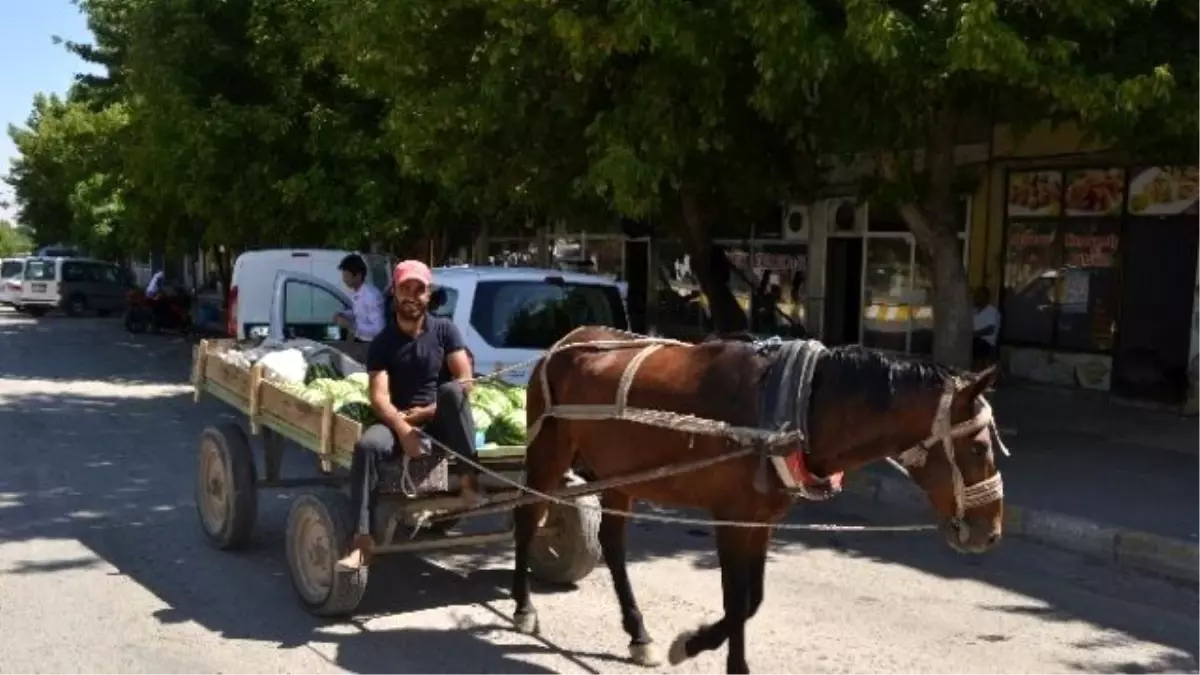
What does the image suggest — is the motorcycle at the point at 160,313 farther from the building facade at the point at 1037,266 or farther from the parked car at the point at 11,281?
the building facade at the point at 1037,266

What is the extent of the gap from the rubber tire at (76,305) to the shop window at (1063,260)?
1219 inches

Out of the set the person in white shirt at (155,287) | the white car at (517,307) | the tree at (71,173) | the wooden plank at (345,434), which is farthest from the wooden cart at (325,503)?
the person in white shirt at (155,287)

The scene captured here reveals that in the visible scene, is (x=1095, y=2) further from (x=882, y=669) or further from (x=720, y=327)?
(x=720, y=327)

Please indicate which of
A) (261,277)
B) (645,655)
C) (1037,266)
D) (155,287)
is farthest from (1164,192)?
(155,287)

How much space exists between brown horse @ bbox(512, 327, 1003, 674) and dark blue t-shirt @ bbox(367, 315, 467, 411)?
56 centimetres

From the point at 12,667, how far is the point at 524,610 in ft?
7.63

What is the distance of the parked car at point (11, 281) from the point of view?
127 ft

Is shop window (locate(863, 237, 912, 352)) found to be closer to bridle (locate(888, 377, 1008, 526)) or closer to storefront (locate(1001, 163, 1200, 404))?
storefront (locate(1001, 163, 1200, 404))

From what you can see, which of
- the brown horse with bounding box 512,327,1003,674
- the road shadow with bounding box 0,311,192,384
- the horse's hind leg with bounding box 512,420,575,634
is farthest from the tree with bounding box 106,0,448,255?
the brown horse with bounding box 512,327,1003,674

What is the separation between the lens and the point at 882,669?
555cm

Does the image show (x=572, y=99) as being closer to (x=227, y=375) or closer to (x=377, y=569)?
(x=227, y=375)

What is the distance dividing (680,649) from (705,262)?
10.1m

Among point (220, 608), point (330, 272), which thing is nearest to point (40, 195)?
point (330, 272)

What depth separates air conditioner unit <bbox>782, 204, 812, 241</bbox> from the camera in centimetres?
1950
